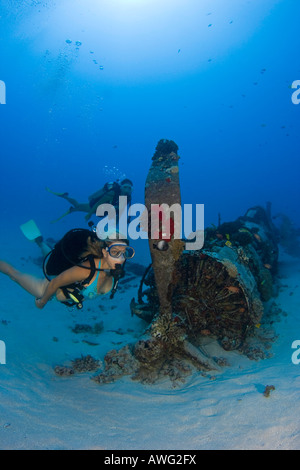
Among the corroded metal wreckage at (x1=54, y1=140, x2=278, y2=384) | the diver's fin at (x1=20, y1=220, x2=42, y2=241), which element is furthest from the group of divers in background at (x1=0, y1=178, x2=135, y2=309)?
the diver's fin at (x1=20, y1=220, x2=42, y2=241)

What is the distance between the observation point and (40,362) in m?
5.49

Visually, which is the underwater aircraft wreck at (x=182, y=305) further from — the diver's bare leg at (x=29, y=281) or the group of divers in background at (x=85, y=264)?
the diver's bare leg at (x=29, y=281)

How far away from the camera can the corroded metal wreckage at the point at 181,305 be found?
4801 millimetres

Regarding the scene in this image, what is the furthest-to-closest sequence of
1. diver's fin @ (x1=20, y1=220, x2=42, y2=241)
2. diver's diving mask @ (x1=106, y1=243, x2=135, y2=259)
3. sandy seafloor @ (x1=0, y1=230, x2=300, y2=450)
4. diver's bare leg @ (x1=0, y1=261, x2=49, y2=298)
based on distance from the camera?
diver's fin @ (x1=20, y1=220, x2=42, y2=241), diver's bare leg @ (x1=0, y1=261, x2=49, y2=298), diver's diving mask @ (x1=106, y1=243, x2=135, y2=259), sandy seafloor @ (x1=0, y1=230, x2=300, y2=450)

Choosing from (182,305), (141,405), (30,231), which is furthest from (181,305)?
(30,231)

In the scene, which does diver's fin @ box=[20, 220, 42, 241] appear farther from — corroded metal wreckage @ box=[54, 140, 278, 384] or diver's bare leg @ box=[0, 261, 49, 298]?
corroded metal wreckage @ box=[54, 140, 278, 384]

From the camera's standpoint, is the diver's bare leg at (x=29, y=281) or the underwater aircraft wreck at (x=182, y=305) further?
the diver's bare leg at (x=29, y=281)

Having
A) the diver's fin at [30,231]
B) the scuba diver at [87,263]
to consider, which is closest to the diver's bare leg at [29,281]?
the scuba diver at [87,263]

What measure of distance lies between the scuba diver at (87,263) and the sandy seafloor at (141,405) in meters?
1.56

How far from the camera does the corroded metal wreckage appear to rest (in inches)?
189

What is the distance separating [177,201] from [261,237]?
A: 5.87 meters

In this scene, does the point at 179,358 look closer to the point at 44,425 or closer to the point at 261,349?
the point at 261,349

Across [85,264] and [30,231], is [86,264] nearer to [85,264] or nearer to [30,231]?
[85,264]
